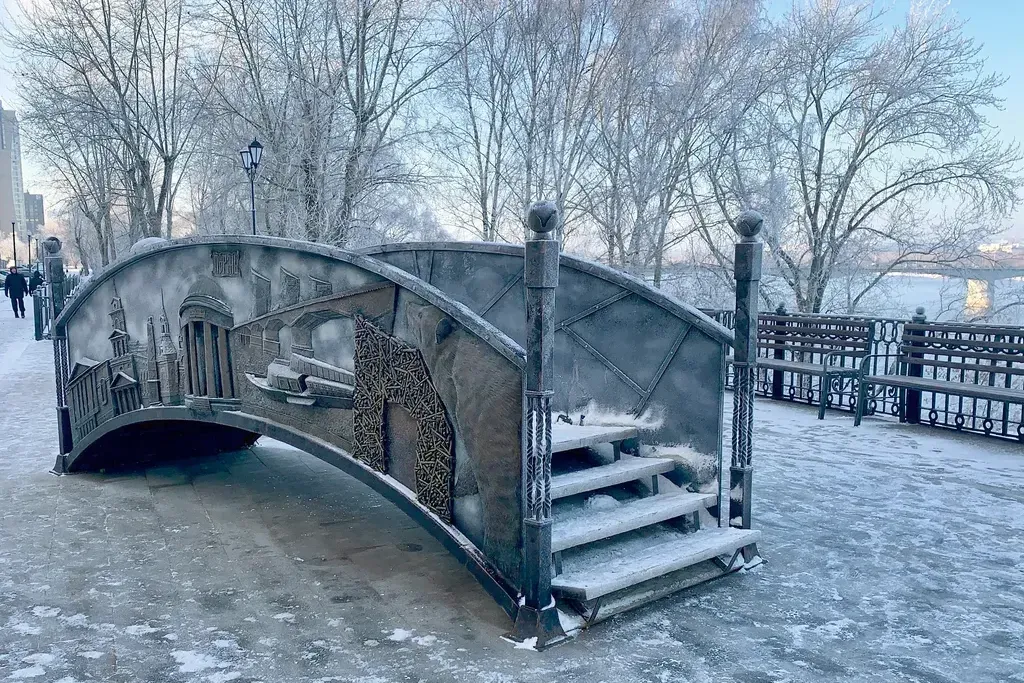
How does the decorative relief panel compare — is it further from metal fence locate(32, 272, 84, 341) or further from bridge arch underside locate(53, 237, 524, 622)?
metal fence locate(32, 272, 84, 341)

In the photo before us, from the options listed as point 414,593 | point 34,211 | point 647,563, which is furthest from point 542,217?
point 34,211

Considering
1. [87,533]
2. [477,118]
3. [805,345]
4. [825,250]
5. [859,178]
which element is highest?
[477,118]

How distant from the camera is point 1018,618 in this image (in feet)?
12.8

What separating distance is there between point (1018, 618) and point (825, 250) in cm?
1838

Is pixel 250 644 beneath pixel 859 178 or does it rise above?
beneath

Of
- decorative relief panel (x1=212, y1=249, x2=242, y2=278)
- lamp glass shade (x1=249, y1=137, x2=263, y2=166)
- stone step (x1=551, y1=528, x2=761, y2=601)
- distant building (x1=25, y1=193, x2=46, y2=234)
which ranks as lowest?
stone step (x1=551, y1=528, x2=761, y2=601)

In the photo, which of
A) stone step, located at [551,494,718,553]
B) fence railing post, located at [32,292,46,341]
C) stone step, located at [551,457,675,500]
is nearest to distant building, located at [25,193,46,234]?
fence railing post, located at [32,292,46,341]

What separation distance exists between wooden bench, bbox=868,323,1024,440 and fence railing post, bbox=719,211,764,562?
169 inches

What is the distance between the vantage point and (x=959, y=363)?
873cm

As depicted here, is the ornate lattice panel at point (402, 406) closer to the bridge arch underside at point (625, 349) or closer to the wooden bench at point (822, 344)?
the bridge arch underside at point (625, 349)

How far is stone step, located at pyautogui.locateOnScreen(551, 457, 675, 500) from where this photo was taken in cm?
434

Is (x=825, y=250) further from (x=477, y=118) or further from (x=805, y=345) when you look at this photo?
(x=805, y=345)

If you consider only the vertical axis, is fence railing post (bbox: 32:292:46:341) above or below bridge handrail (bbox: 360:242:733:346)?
below

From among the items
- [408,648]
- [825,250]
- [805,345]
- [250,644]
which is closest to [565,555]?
[408,648]
